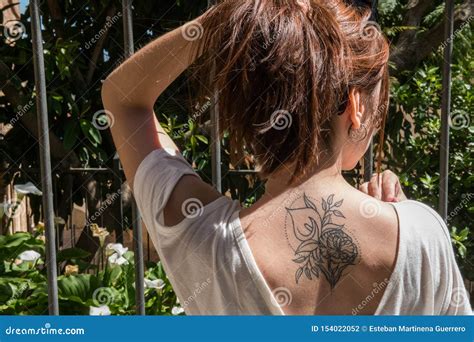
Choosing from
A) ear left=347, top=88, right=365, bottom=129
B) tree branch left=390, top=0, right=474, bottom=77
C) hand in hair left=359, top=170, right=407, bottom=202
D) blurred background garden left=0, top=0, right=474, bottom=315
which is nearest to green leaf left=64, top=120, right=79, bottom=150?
blurred background garden left=0, top=0, right=474, bottom=315

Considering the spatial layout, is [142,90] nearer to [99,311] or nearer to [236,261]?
[236,261]

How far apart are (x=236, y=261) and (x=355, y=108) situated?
0.31 m

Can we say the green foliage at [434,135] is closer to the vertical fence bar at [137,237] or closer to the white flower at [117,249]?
the white flower at [117,249]

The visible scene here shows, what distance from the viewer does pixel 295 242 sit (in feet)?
3.48

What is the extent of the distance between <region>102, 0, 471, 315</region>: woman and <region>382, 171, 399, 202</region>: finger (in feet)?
0.38

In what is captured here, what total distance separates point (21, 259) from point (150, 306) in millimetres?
603

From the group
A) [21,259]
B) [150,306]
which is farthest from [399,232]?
[21,259]

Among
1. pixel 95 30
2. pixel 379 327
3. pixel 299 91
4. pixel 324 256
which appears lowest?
pixel 379 327

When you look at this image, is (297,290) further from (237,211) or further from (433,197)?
(433,197)

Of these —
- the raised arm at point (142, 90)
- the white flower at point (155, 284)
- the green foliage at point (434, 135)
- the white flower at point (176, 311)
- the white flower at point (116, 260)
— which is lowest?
the white flower at point (176, 311)

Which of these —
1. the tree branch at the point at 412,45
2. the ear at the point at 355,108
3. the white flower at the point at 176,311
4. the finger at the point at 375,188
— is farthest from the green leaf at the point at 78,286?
the tree branch at the point at 412,45

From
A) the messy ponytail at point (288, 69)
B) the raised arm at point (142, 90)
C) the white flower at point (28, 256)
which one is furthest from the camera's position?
the white flower at point (28, 256)

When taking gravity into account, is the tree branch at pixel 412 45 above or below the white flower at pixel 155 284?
above

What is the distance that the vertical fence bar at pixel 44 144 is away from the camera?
60.4 inches
